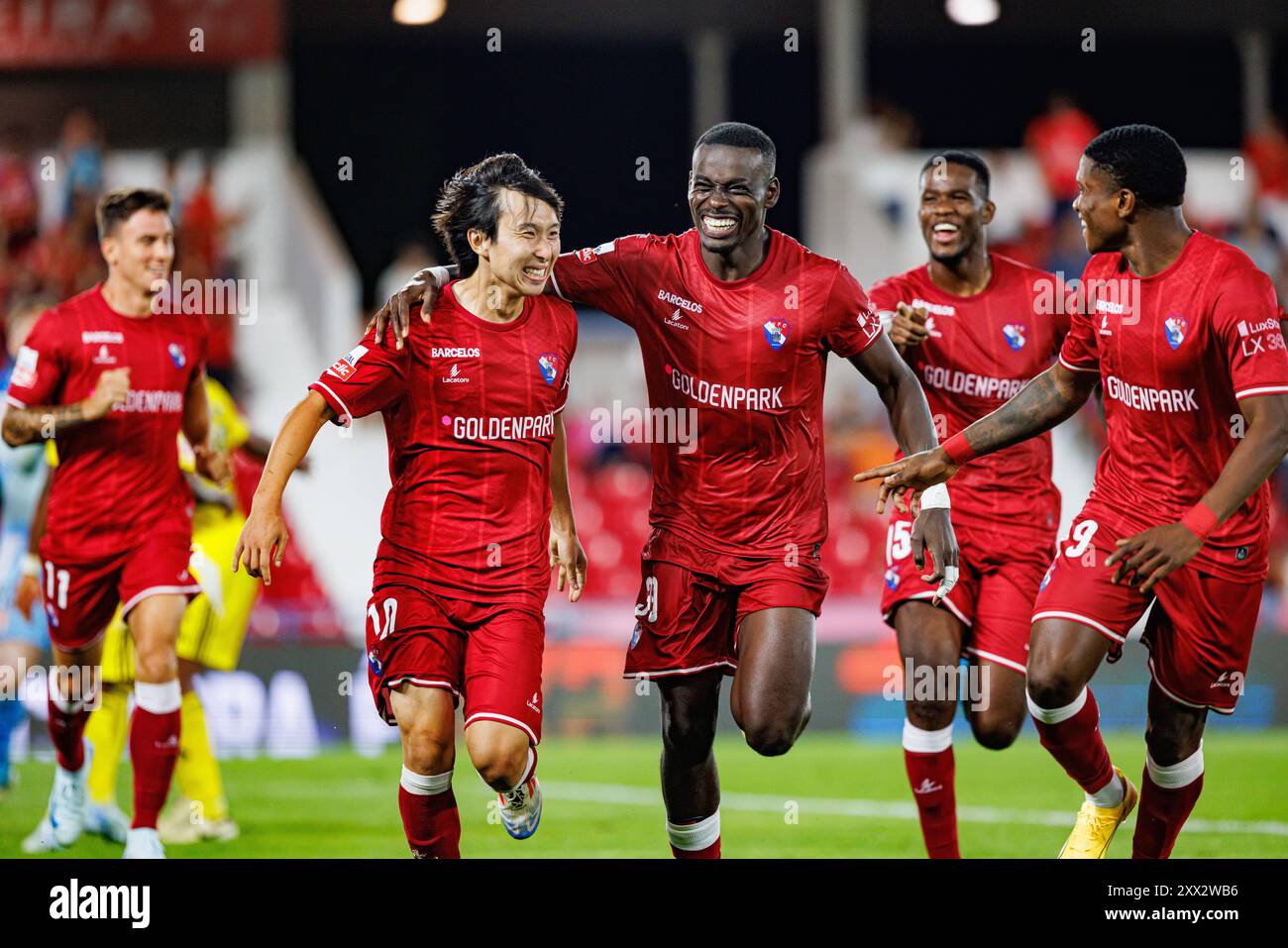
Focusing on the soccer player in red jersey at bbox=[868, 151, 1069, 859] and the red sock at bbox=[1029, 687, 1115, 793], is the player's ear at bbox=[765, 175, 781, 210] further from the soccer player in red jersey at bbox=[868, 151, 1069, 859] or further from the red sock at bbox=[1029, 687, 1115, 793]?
the red sock at bbox=[1029, 687, 1115, 793]

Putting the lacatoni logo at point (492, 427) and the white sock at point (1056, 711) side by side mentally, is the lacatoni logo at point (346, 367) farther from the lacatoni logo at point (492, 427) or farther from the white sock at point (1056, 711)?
the white sock at point (1056, 711)

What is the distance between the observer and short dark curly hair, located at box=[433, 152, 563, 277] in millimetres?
5977

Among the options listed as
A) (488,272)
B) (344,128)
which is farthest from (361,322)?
(488,272)

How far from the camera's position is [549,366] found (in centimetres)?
604

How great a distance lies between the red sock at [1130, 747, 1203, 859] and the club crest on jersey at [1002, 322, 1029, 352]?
1849 mm

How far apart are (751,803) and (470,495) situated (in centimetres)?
441

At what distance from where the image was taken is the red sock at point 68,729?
7.52 meters

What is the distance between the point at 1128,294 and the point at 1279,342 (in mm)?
584

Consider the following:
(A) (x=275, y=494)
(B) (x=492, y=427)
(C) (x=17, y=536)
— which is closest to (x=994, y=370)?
(B) (x=492, y=427)

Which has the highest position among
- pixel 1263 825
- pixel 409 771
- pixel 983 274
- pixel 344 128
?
pixel 344 128

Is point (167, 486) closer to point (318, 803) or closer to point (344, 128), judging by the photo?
point (318, 803)

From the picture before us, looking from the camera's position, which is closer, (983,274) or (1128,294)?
(1128,294)

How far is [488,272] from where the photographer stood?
6.05 metres

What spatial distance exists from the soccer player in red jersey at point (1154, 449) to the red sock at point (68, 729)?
3826 millimetres
